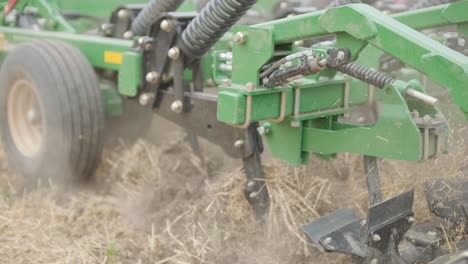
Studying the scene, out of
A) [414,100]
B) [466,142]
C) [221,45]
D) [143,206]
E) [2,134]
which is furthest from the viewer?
[2,134]

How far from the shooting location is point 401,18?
133 inches

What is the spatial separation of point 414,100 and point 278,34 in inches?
21.9

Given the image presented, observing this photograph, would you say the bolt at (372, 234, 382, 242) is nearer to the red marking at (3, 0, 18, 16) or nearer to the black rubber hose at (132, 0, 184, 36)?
the black rubber hose at (132, 0, 184, 36)

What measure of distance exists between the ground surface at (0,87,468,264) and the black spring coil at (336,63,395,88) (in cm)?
51

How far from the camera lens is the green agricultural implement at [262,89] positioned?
105 inches

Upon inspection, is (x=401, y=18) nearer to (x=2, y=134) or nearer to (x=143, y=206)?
(x=143, y=206)

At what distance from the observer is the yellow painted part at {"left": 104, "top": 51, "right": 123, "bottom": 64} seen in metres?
3.90

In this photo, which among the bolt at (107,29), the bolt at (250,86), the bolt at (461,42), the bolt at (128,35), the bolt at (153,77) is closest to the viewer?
the bolt at (250,86)

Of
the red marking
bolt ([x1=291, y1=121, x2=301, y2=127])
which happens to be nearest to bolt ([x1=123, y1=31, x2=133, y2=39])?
the red marking

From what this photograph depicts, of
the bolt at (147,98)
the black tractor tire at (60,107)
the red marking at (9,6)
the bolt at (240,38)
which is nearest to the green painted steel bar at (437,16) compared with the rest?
the bolt at (240,38)

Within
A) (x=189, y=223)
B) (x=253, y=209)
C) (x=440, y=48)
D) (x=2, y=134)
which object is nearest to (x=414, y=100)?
(x=440, y=48)

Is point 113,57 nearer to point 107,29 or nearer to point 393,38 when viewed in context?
point 107,29

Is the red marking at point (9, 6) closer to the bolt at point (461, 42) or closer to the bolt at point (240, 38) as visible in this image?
the bolt at point (240, 38)

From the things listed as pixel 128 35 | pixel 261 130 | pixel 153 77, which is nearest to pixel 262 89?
pixel 261 130
